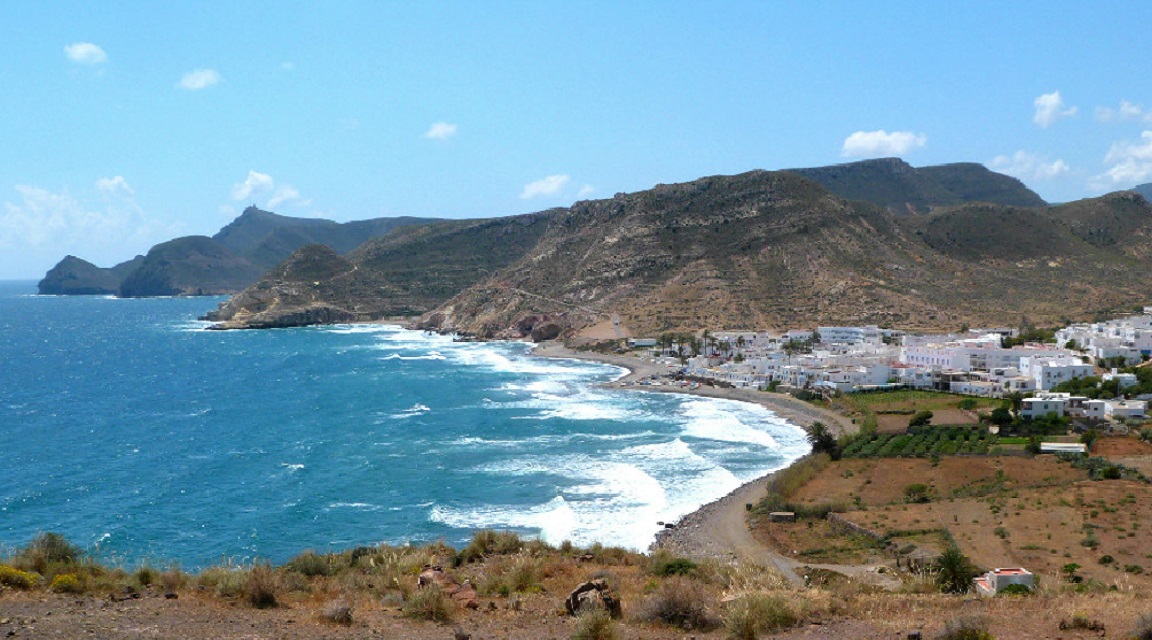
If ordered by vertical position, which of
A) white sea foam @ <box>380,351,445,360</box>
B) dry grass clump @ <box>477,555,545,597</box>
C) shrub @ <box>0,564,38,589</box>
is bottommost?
white sea foam @ <box>380,351,445,360</box>

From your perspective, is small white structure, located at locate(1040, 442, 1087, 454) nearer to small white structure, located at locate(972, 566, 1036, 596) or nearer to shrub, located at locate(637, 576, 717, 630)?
small white structure, located at locate(972, 566, 1036, 596)

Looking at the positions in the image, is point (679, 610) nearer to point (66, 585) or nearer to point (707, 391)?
point (66, 585)

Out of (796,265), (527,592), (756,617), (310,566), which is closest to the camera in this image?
(756,617)

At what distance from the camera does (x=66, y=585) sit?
494 inches

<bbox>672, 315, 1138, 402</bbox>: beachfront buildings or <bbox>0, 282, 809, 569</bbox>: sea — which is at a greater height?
<bbox>672, 315, 1138, 402</bbox>: beachfront buildings

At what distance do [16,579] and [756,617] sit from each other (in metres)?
11.0

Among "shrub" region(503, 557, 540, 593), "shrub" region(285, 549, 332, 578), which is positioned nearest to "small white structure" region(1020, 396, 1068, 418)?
"shrub" region(503, 557, 540, 593)

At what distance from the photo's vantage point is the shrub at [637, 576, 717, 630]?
11164 millimetres

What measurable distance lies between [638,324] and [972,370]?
148 feet

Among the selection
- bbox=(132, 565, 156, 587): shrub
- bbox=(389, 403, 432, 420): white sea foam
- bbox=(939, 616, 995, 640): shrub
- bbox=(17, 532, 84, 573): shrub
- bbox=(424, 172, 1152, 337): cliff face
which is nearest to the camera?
bbox=(939, 616, 995, 640): shrub

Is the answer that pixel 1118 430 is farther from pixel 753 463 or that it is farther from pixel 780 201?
pixel 780 201

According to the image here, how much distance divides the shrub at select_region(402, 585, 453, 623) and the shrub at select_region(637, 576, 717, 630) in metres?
2.77

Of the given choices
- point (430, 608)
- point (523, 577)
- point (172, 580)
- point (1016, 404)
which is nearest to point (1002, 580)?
point (523, 577)

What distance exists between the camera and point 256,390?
6900 cm
